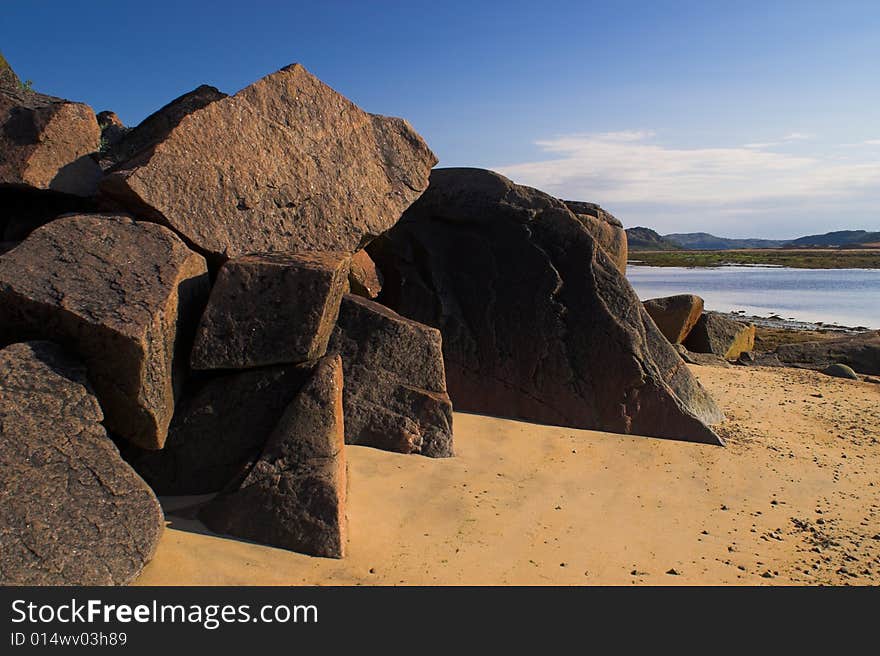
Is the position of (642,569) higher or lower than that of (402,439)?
lower

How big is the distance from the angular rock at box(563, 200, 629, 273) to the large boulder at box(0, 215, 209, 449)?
4808 mm

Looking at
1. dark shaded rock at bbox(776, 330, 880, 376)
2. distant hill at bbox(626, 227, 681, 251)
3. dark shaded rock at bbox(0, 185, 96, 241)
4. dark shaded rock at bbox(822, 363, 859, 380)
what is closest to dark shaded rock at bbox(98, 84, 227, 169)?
dark shaded rock at bbox(0, 185, 96, 241)

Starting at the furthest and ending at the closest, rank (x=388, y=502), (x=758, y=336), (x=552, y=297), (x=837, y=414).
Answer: (x=758, y=336) → (x=837, y=414) → (x=552, y=297) → (x=388, y=502)

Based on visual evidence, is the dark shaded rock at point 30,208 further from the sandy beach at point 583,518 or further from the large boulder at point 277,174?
the sandy beach at point 583,518

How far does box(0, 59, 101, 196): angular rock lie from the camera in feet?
14.9

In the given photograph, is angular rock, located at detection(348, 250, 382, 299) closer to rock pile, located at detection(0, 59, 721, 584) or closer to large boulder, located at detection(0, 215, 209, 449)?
rock pile, located at detection(0, 59, 721, 584)

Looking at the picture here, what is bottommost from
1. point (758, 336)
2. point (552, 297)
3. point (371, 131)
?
point (758, 336)

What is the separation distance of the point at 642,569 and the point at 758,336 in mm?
14052

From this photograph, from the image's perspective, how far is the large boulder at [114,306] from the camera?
3516mm

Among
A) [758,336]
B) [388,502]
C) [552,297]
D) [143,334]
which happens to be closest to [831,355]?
[758,336]

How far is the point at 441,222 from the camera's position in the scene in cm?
718

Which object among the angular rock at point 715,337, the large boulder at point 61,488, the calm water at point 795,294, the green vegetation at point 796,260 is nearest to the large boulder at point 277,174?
the large boulder at point 61,488

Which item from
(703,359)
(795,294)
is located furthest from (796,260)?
(703,359)
